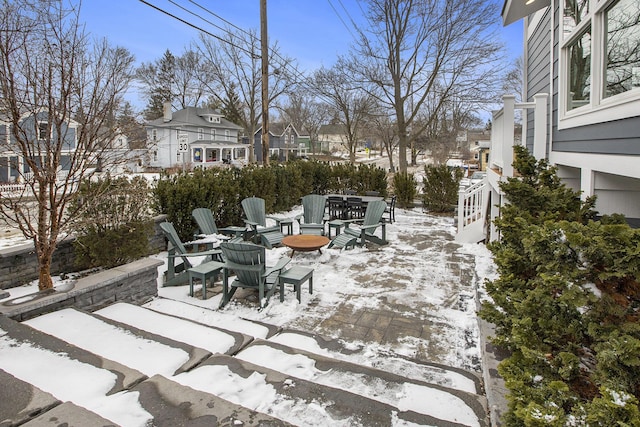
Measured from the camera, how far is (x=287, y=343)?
A: 3.39 metres

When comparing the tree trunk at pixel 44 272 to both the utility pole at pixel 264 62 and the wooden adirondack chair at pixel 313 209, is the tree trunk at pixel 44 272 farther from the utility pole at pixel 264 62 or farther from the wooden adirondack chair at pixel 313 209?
the utility pole at pixel 264 62

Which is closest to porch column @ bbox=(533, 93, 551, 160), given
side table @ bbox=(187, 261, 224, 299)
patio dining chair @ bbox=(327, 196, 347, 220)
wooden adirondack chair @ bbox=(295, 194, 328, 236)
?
wooden adirondack chair @ bbox=(295, 194, 328, 236)

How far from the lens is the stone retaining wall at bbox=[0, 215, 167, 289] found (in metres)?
4.29

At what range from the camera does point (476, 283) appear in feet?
16.8

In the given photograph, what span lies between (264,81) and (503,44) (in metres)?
10.5

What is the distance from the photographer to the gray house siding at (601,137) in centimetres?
251

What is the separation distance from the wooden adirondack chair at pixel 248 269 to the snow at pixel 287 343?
0.48 ft

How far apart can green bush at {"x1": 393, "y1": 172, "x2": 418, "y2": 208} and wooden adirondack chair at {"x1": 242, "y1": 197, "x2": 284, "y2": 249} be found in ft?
18.8

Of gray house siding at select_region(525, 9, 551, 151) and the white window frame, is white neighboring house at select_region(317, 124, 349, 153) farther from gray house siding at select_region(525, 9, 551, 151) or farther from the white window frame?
the white window frame

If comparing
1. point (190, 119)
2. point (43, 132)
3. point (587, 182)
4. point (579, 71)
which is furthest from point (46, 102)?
point (190, 119)

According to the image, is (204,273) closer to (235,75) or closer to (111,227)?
(111,227)

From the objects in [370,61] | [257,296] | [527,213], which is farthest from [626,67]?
[370,61]

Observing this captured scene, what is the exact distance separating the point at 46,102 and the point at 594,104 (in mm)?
4954

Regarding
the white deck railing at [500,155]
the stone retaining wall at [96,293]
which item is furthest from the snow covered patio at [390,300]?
the white deck railing at [500,155]
